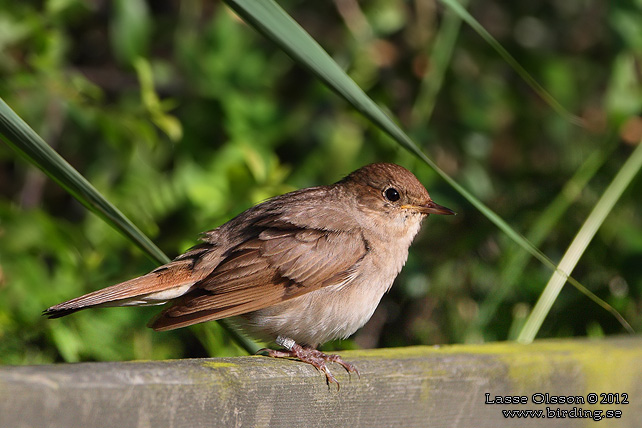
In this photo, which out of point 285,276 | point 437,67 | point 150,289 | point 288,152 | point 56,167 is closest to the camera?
point 56,167

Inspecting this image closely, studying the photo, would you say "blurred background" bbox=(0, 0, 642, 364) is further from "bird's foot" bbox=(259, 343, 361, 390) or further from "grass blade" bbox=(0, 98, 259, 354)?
"grass blade" bbox=(0, 98, 259, 354)

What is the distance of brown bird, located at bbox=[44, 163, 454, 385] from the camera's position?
2.73 m

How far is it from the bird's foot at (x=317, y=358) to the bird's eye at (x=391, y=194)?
2.80ft

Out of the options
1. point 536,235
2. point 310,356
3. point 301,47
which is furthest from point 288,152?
point 301,47

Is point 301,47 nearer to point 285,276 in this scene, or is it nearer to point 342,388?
point 342,388

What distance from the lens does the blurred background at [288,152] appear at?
352 cm

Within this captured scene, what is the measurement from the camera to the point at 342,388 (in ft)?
7.37

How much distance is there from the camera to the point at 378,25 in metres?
4.65

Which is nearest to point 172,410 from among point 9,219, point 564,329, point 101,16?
point 9,219

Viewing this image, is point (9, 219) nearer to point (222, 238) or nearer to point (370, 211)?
point (222, 238)

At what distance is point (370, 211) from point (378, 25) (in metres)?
1.61

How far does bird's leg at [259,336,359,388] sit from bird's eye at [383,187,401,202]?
781mm

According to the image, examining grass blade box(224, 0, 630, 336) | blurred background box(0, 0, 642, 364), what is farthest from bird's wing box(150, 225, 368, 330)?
grass blade box(224, 0, 630, 336)

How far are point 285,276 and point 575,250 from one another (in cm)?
100
